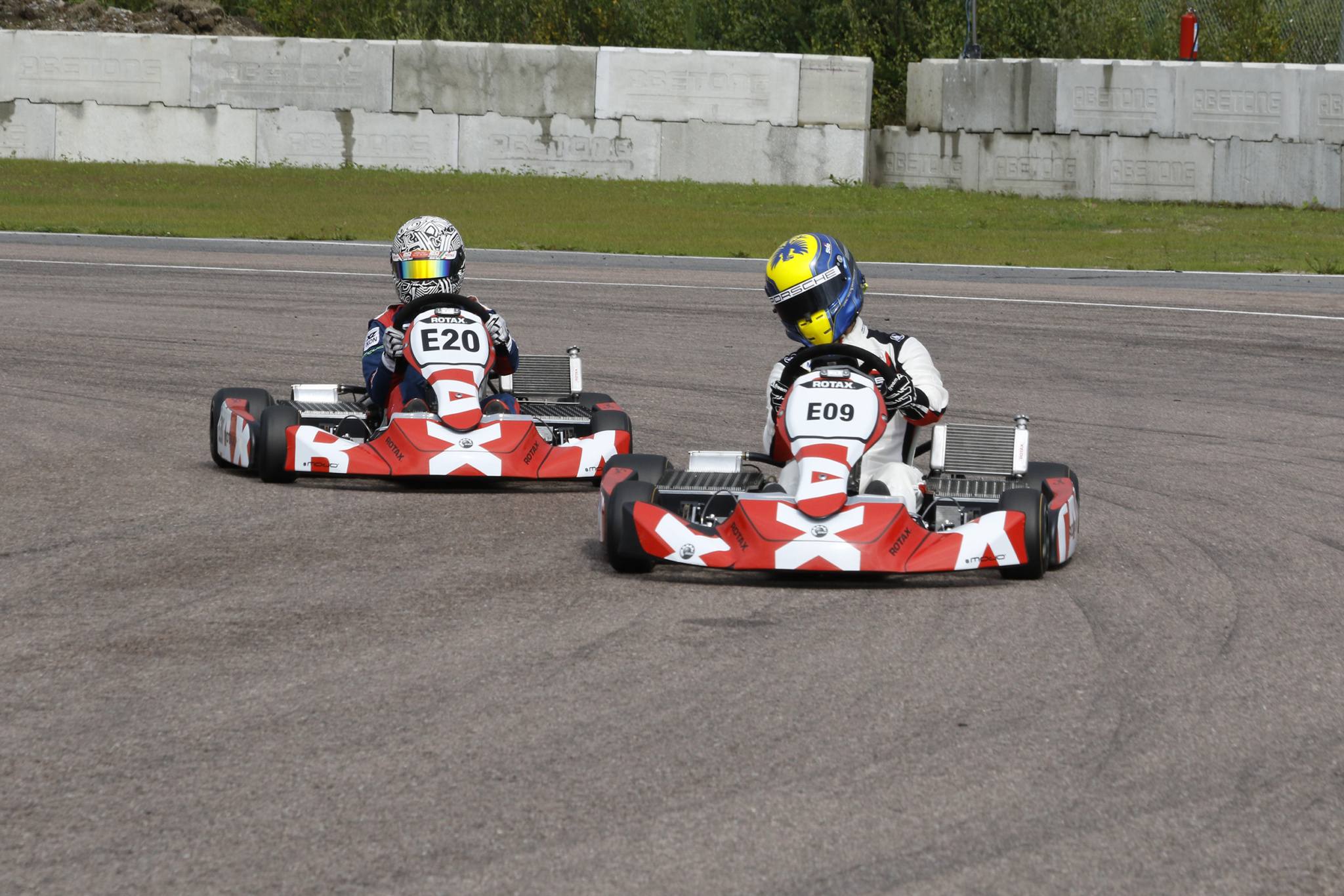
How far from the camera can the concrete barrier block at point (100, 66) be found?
2445 cm

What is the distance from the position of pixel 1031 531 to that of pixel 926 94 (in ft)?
62.0

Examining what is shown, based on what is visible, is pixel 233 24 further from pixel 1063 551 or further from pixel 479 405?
pixel 1063 551

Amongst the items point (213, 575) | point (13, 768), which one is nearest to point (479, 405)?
point (213, 575)

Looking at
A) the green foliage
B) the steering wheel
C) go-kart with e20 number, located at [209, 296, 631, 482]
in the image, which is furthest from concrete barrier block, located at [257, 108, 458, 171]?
the steering wheel

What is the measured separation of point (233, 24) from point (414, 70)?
10.5m

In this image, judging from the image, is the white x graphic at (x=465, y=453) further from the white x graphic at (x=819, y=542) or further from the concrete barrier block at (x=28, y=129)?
the concrete barrier block at (x=28, y=129)

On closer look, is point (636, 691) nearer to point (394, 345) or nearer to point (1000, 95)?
point (394, 345)

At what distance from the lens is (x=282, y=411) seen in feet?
23.7

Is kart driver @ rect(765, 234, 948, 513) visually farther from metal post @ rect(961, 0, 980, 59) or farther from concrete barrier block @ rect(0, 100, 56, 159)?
concrete barrier block @ rect(0, 100, 56, 159)

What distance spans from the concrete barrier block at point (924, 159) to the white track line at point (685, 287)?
8.98 meters

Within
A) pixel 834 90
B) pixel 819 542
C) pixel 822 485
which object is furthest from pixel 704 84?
pixel 819 542

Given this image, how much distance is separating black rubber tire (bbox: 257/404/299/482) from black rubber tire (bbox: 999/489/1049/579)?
9.80 feet

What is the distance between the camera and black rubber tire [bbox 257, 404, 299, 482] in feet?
23.4

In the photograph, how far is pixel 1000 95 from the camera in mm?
22547
